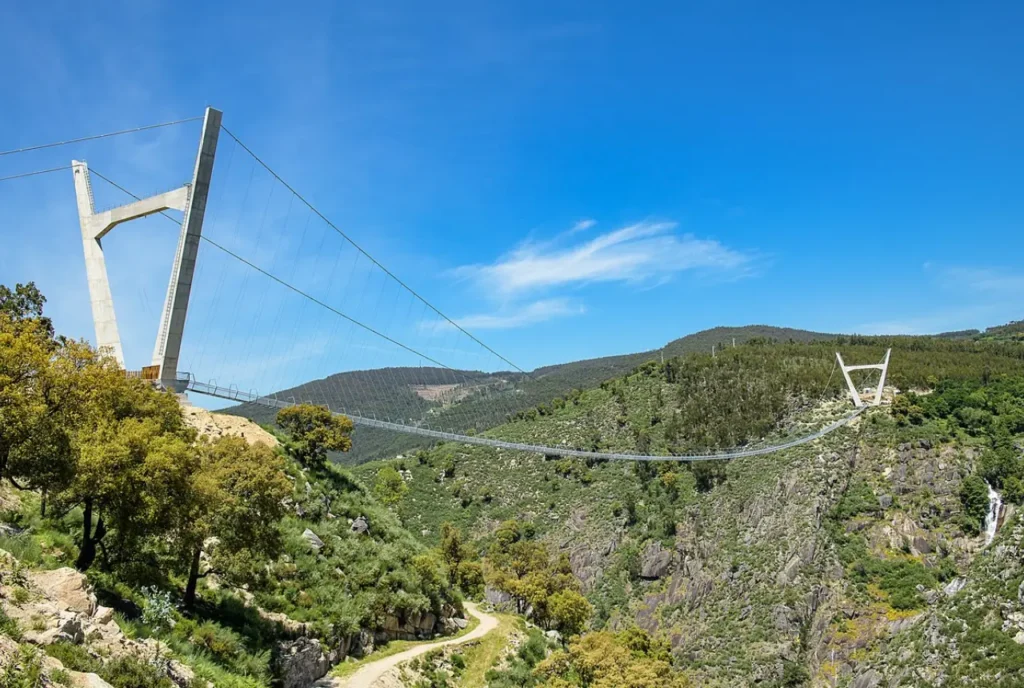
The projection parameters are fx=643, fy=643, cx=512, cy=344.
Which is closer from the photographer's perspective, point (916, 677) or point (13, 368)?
point (13, 368)

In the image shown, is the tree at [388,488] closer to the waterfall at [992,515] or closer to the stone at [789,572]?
the stone at [789,572]

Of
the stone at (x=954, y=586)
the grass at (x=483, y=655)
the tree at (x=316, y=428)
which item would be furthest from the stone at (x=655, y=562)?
the tree at (x=316, y=428)

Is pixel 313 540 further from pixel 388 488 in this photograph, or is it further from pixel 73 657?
pixel 388 488

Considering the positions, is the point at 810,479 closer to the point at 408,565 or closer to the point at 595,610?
the point at 595,610

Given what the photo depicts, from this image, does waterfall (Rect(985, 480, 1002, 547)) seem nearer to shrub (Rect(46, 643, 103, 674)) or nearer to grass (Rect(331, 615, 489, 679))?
grass (Rect(331, 615, 489, 679))

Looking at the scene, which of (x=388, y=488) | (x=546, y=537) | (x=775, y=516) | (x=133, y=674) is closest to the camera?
(x=133, y=674)

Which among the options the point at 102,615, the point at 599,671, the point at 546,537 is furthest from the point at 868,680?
the point at 102,615

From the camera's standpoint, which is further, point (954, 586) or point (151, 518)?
point (954, 586)

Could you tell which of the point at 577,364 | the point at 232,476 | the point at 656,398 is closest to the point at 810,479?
the point at 656,398
